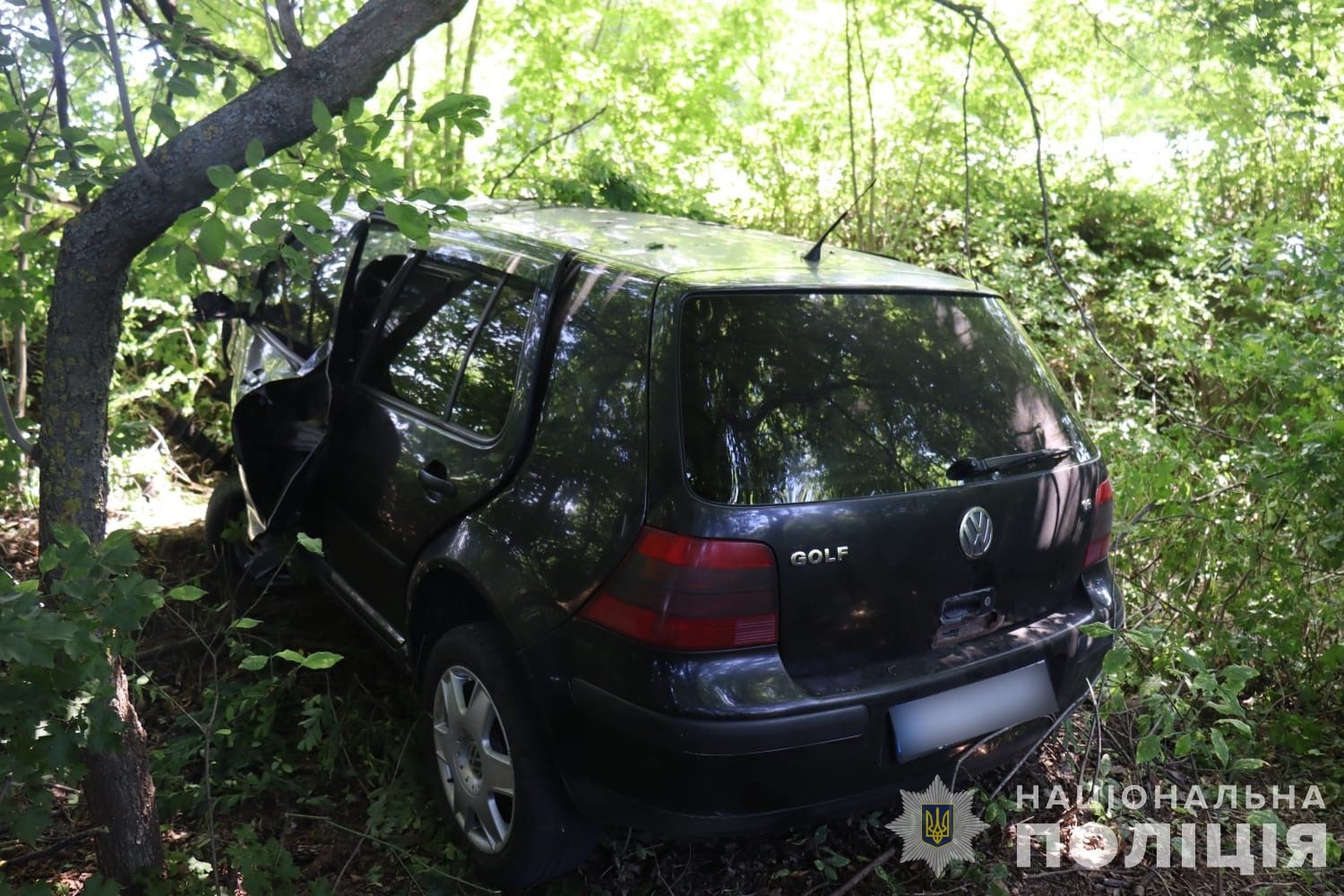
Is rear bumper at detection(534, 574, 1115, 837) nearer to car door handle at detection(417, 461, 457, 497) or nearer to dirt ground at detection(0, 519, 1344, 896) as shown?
dirt ground at detection(0, 519, 1344, 896)

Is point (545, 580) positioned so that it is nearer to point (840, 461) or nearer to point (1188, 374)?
point (840, 461)

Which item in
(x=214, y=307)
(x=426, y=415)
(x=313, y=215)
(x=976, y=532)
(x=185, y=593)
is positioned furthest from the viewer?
(x=214, y=307)

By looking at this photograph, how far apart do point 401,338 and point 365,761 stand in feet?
4.66

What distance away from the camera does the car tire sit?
99.9 inches

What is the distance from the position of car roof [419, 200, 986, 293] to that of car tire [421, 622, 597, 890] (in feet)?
3.59

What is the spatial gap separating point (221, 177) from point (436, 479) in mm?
991

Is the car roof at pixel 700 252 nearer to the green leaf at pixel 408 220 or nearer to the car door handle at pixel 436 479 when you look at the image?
the green leaf at pixel 408 220

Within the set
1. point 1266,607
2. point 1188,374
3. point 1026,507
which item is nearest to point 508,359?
point 1026,507

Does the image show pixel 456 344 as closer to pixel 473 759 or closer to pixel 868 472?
pixel 473 759

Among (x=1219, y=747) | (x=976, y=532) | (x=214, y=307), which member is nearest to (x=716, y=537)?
(x=976, y=532)

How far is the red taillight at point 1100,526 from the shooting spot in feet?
9.46

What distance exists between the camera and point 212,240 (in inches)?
89.1

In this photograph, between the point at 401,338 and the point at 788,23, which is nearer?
the point at 401,338

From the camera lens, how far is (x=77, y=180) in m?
2.55
